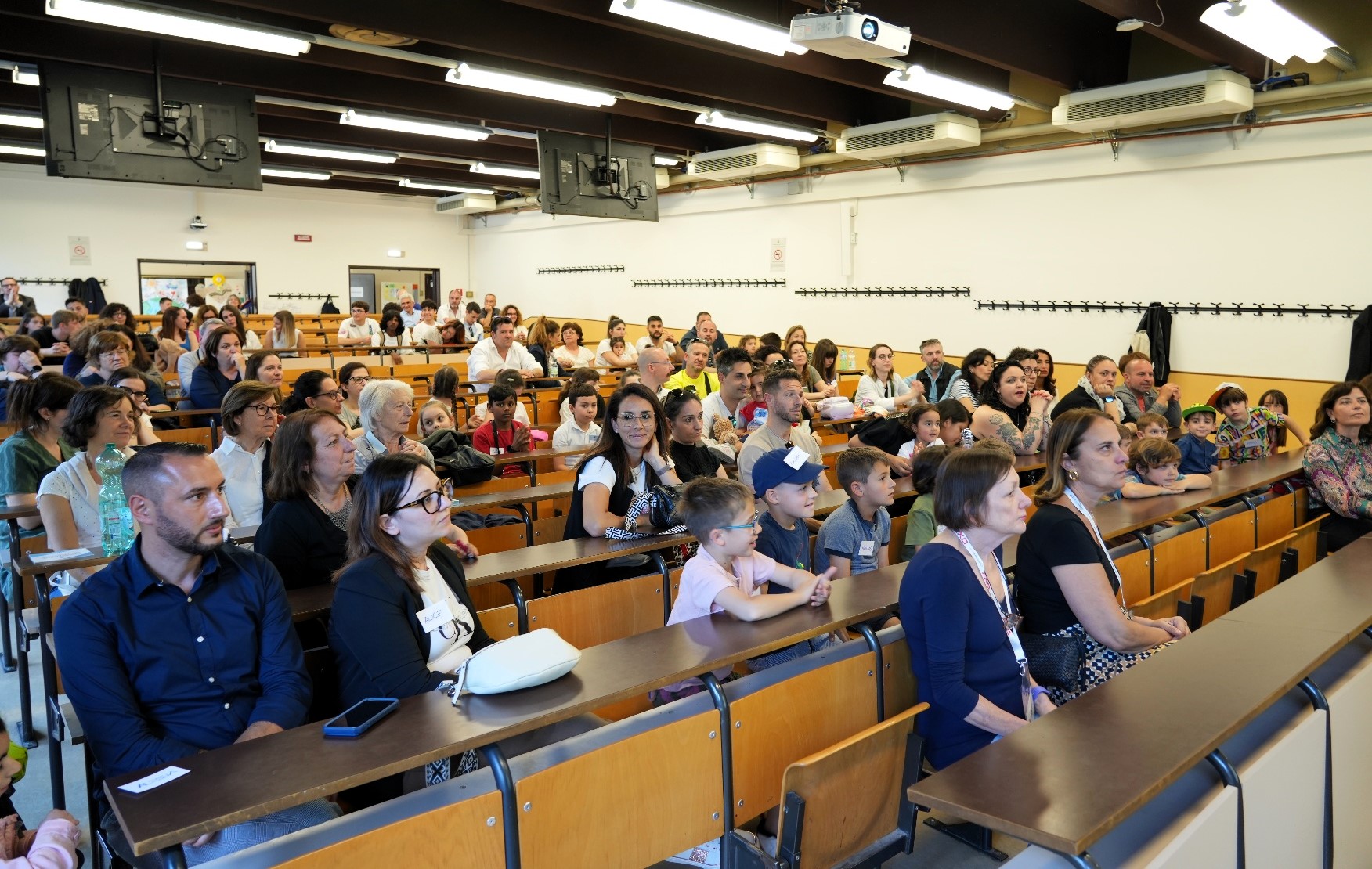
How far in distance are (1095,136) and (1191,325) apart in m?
1.90

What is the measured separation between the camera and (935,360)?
793 cm

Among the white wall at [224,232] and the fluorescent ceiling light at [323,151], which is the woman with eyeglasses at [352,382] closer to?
the fluorescent ceiling light at [323,151]

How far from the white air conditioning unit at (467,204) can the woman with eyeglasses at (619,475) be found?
13.8 m

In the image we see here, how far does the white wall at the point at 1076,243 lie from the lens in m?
7.34

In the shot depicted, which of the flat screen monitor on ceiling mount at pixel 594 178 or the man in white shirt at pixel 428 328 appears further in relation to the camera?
the man in white shirt at pixel 428 328

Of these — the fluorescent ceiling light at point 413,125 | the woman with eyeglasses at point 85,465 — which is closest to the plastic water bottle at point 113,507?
the woman with eyeglasses at point 85,465

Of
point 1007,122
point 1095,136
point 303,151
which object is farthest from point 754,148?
point 303,151

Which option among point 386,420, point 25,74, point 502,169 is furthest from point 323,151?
point 386,420

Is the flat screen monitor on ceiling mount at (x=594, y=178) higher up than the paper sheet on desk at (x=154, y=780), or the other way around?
the flat screen monitor on ceiling mount at (x=594, y=178)

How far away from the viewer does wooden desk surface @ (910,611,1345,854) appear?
5.16ft

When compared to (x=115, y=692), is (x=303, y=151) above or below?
above

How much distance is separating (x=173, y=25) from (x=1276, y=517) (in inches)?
271

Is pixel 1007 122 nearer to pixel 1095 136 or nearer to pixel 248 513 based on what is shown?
pixel 1095 136

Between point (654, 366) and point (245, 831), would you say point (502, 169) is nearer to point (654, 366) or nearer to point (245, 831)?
point (654, 366)
